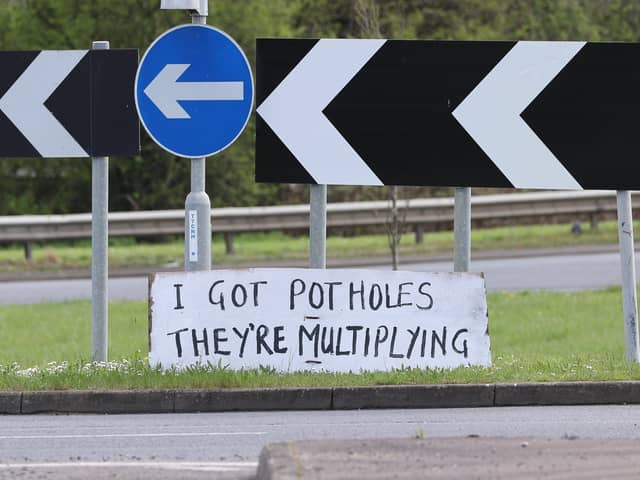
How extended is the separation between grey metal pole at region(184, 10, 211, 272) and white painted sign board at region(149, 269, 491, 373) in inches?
8.6

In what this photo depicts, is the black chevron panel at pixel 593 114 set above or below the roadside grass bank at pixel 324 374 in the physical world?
above

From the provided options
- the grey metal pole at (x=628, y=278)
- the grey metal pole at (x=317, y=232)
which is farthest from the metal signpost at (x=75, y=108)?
the grey metal pole at (x=628, y=278)

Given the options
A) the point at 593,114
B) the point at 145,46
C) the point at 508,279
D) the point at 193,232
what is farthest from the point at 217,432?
the point at 145,46

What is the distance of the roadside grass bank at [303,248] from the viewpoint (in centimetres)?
2708

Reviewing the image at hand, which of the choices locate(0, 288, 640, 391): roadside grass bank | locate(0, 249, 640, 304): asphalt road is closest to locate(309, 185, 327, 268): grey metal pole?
locate(0, 288, 640, 391): roadside grass bank

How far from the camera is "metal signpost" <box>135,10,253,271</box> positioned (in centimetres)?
1048

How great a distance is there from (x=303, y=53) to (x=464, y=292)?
2.17 m

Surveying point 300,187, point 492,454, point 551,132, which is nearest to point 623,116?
point 551,132

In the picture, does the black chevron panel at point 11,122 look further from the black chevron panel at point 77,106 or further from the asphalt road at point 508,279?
the asphalt road at point 508,279

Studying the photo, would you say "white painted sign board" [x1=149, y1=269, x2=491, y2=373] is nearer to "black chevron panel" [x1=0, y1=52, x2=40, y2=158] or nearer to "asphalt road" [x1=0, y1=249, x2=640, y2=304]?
"black chevron panel" [x1=0, y1=52, x2=40, y2=158]

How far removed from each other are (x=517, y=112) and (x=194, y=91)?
243 cm

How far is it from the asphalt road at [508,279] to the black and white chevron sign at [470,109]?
10931 mm

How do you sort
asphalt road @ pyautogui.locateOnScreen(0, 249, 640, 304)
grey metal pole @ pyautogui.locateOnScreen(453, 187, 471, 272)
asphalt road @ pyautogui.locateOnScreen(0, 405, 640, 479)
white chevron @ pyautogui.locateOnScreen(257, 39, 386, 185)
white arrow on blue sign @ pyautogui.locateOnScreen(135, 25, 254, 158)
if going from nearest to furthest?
asphalt road @ pyautogui.locateOnScreen(0, 405, 640, 479)
white arrow on blue sign @ pyautogui.locateOnScreen(135, 25, 254, 158)
grey metal pole @ pyautogui.locateOnScreen(453, 187, 471, 272)
white chevron @ pyautogui.locateOnScreen(257, 39, 386, 185)
asphalt road @ pyautogui.locateOnScreen(0, 249, 640, 304)

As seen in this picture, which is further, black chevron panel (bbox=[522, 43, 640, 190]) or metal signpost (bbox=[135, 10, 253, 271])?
black chevron panel (bbox=[522, 43, 640, 190])
